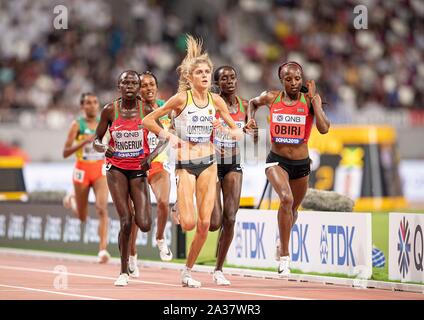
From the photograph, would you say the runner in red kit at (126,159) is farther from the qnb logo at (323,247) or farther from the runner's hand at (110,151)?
the qnb logo at (323,247)

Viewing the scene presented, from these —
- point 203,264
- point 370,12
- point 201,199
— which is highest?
point 370,12

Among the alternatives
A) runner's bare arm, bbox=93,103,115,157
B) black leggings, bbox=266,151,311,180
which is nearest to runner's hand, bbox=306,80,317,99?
black leggings, bbox=266,151,311,180

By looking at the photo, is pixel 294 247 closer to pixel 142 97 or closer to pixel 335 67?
pixel 142 97

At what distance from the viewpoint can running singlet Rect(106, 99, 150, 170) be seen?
13859 mm

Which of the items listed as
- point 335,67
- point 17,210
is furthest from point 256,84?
point 17,210

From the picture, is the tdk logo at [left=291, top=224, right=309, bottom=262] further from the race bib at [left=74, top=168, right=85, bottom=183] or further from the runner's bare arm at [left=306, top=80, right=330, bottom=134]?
the race bib at [left=74, top=168, right=85, bottom=183]

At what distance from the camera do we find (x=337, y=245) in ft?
Answer: 48.5

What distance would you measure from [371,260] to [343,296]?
171 cm

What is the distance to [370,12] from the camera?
127ft

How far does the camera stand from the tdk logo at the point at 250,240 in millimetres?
16375

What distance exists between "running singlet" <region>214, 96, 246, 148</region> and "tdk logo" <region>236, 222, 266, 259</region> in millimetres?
2078

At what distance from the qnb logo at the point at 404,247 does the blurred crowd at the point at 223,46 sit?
20244mm

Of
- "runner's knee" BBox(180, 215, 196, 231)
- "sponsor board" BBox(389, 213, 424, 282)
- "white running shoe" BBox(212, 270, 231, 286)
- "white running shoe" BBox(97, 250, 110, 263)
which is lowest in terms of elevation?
"white running shoe" BBox(97, 250, 110, 263)
